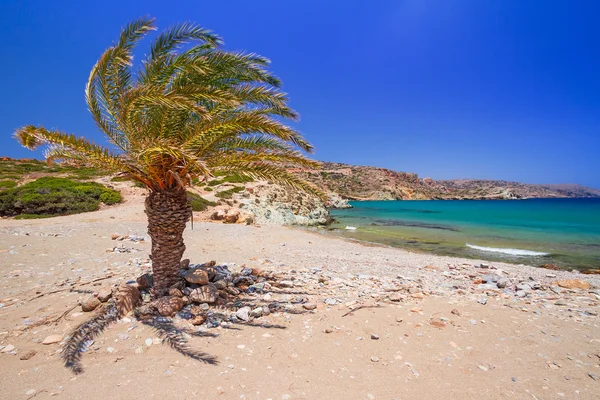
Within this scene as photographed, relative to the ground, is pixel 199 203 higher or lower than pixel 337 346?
higher

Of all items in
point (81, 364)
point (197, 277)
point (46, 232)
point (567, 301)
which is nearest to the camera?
point (81, 364)

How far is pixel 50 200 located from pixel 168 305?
19980 mm

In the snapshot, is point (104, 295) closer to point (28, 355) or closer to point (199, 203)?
point (28, 355)

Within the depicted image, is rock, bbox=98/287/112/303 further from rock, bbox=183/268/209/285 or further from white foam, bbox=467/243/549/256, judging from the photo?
white foam, bbox=467/243/549/256

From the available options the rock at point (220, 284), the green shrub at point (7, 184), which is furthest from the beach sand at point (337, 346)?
the green shrub at point (7, 184)

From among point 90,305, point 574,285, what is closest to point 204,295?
point 90,305

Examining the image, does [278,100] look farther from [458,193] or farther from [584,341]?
[458,193]

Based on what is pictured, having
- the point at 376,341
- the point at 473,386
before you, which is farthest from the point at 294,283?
the point at 473,386

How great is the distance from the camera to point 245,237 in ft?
45.1

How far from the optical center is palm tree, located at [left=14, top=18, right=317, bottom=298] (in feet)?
15.6

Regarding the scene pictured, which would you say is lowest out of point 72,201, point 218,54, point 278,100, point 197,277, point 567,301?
point 567,301

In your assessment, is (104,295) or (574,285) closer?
(104,295)

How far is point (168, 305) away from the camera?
4801mm

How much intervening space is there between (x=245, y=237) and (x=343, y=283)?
783 cm
